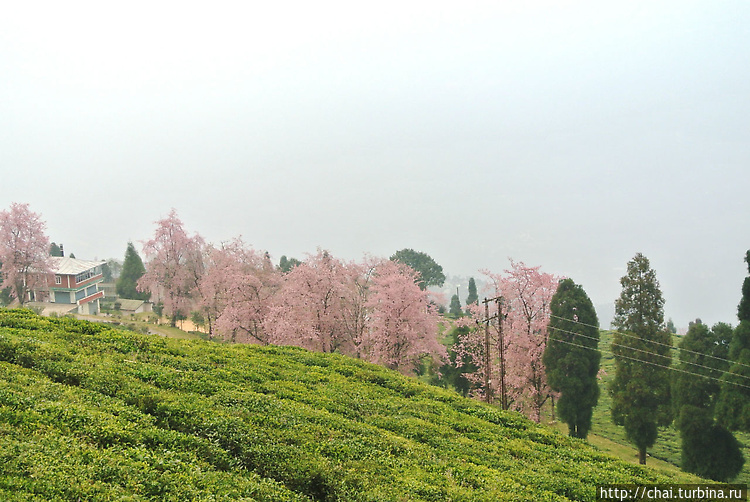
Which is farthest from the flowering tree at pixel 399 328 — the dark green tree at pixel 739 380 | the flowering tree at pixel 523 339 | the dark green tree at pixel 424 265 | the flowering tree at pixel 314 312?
the dark green tree at pixel 424 265

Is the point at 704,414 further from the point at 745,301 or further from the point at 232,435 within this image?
the point at 232,435

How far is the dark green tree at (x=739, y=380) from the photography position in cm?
2108

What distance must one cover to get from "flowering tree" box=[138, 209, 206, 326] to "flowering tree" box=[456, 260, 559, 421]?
27.6m

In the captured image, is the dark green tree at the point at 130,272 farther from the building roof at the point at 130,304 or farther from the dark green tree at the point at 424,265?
the dark green tree at the point at 424,265

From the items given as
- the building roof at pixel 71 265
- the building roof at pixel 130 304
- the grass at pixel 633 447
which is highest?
the building roof at pixel 71 265

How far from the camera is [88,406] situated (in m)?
9.69

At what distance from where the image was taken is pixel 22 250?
44031mm

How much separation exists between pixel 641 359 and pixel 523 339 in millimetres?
6232

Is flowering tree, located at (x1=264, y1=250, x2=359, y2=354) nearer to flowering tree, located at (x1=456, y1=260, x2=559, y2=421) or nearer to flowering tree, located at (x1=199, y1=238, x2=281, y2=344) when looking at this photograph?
flowering tree, located at (x1=199, y1=238, x2=281, y2=344)

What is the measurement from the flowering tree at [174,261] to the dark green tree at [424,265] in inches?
1636

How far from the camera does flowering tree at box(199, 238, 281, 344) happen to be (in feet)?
103

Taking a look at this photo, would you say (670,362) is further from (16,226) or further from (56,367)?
(16,226)

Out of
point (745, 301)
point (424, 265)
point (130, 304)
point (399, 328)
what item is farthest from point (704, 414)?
point (130, 304)

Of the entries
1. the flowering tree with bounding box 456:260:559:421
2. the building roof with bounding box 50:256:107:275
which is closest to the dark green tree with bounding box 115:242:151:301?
the building roof with bounding box 50:256:107:275
